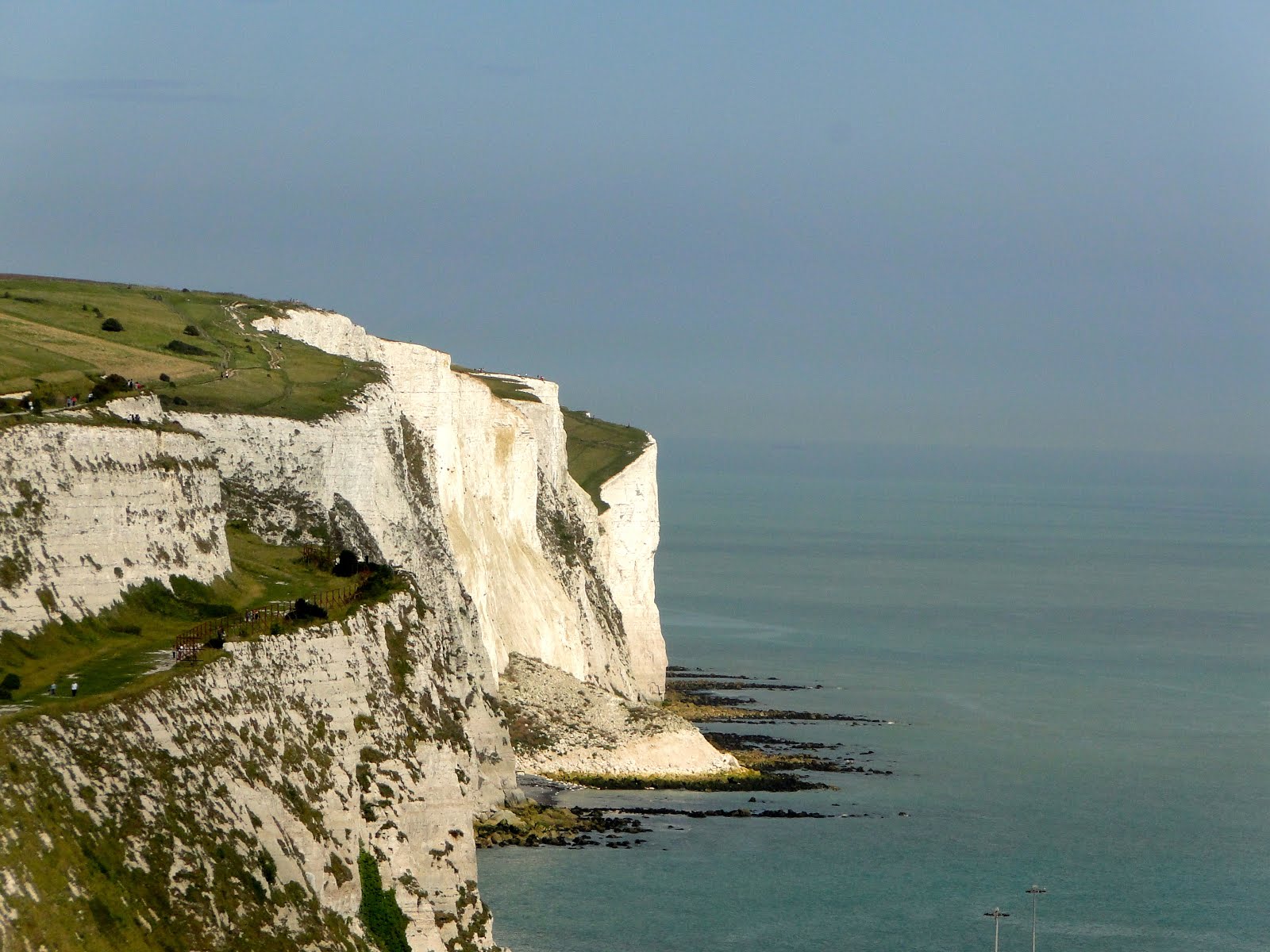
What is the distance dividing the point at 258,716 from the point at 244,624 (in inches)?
156

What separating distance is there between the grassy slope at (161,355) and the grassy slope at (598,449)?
29.0m

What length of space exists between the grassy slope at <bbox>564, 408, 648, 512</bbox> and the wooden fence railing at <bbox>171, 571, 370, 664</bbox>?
74910 mm

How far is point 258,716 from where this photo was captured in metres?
44.2

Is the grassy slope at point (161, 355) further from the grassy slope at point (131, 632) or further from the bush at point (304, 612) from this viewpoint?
the bush at point (304, 612)

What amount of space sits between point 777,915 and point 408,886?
21.7 meters

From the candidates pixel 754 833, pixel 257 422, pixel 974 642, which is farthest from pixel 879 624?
pixel 257 422

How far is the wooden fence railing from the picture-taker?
4553cm

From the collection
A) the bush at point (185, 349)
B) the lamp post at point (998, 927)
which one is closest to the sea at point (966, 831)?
the lamp post at point (998, 927)

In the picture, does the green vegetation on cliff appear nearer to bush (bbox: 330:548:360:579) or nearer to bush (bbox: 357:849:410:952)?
bush (bbox: 330:548:360:579)

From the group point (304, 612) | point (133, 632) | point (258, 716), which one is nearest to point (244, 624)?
point (304, 612)

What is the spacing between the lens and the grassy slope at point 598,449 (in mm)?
129875

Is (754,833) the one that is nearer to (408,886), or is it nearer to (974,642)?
(408,886)

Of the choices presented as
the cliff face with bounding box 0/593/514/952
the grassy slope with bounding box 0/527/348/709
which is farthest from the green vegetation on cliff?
the cliff face with bounding box 0/593/514/952

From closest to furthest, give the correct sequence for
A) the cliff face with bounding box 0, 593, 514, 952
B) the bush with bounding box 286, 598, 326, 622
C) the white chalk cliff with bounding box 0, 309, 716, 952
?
the cliff face with bounding box 0, 593, 514, 952 < the white chalk cliff with bounding box 0, 309, 716, 952 < the bush with bounding box 286, 598, 326, 622
